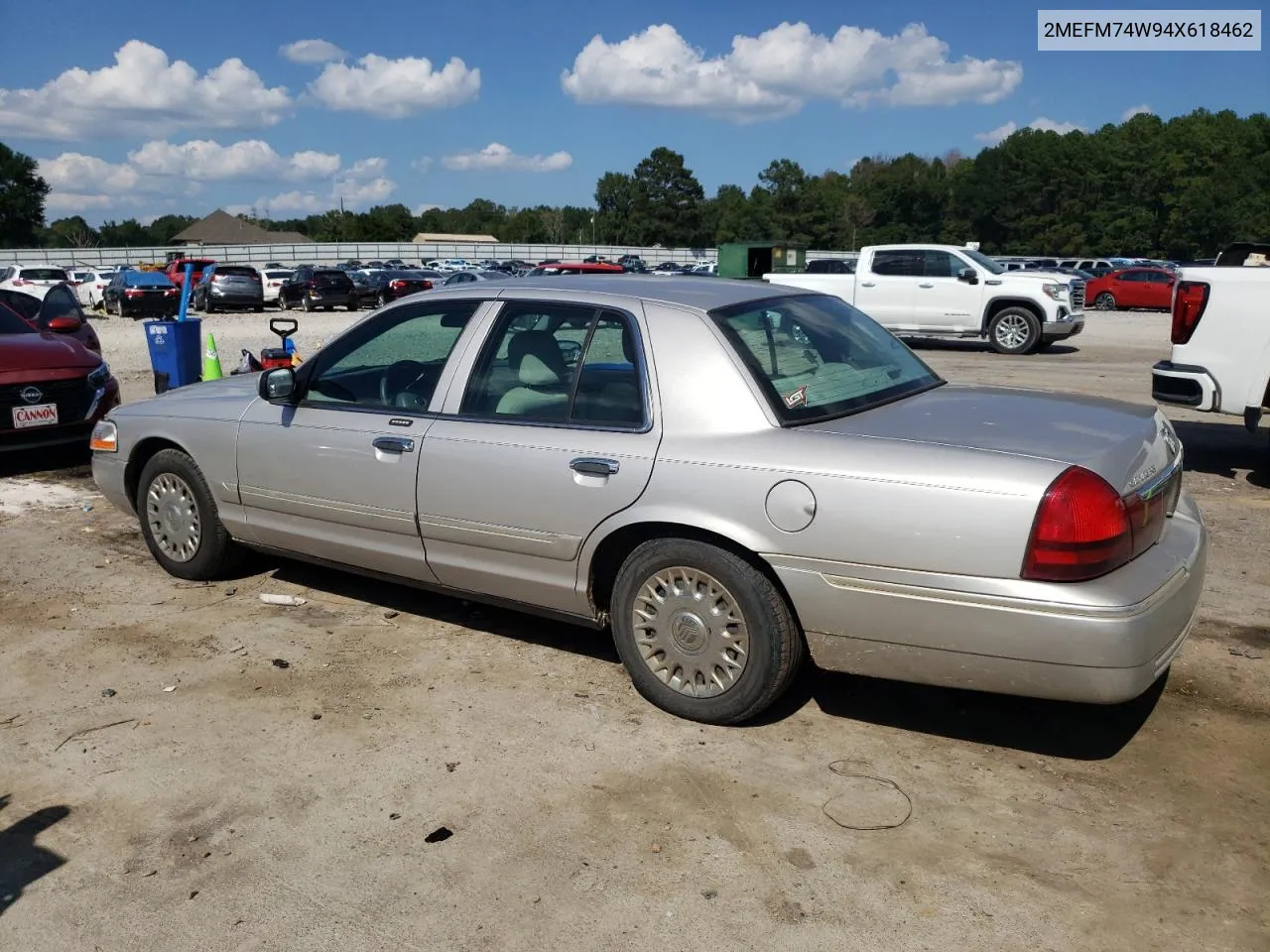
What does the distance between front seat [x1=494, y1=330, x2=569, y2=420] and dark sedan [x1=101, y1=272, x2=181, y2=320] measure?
98.9 ft

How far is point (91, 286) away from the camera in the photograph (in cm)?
3878

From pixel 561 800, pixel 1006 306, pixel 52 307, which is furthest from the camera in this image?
pixel 1006 306

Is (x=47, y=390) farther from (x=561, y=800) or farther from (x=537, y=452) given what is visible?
(x=561, y=800)

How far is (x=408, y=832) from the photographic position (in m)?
3.42

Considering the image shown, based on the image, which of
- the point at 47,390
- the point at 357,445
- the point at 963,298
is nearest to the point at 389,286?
the point at 963,298

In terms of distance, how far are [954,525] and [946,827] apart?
930mm

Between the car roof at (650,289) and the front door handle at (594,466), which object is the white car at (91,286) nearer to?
the car roof at (650,289)

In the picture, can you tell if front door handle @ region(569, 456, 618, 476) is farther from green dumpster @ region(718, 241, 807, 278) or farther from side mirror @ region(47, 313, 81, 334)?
green dumpster @ region(718, 241, 807, 278)

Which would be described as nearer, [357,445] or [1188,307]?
[357,445]

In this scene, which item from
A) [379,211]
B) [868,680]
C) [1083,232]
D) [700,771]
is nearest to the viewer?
[700,771]

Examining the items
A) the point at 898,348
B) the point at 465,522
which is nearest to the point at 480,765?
the point at 465,522

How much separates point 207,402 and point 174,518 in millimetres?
691

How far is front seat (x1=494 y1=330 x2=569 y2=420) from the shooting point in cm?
443

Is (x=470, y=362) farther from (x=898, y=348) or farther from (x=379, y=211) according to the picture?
(x=379, y=211)
